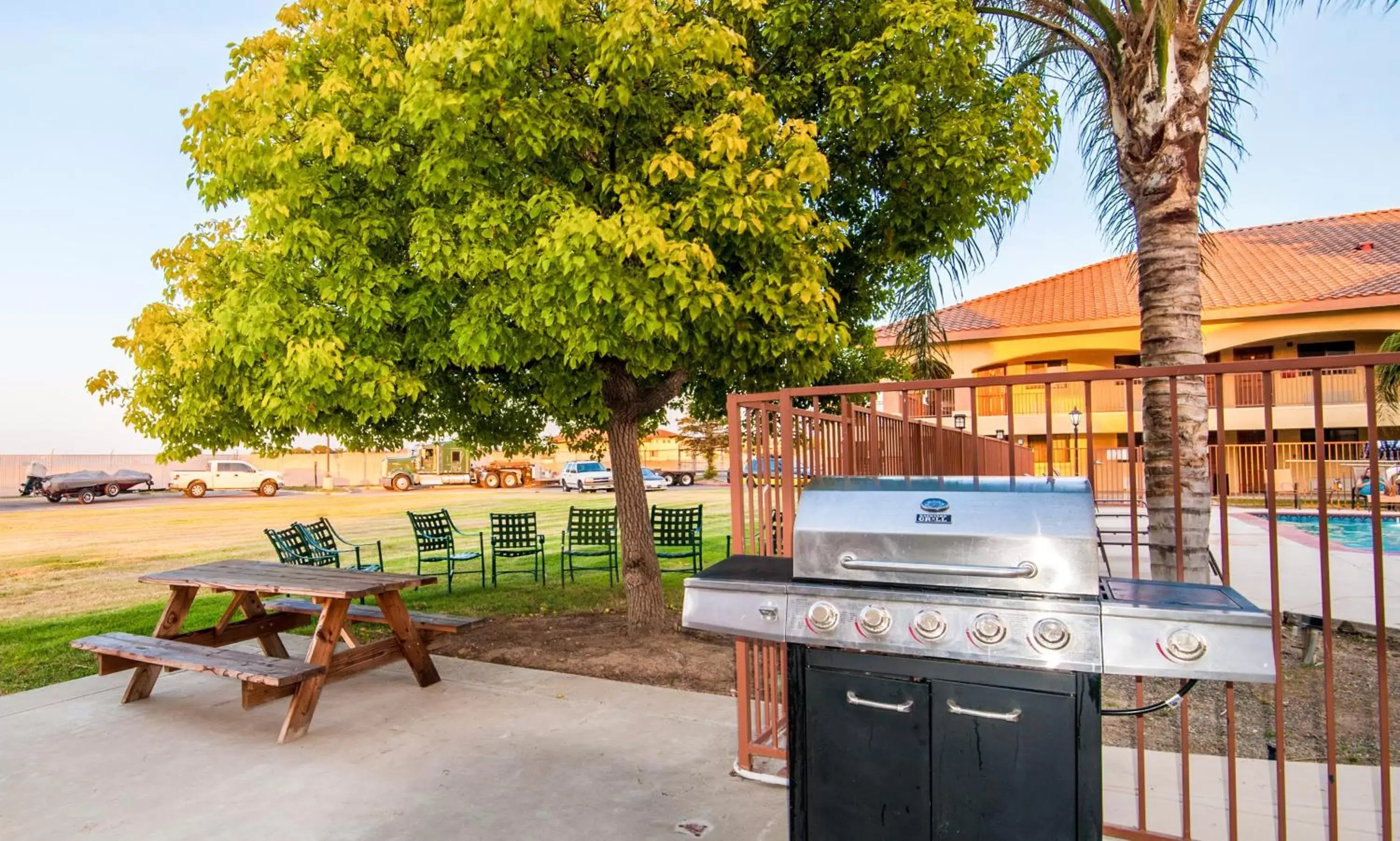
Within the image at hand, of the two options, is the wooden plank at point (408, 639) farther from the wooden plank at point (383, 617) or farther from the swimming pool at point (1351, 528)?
the swimming pool at point (1351, 528)

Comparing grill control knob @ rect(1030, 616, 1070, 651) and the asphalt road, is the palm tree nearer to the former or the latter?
grill control knob @ rect(1030, 616, 1070, 651)

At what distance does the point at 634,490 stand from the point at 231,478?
113 ft

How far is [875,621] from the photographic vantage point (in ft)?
7.72

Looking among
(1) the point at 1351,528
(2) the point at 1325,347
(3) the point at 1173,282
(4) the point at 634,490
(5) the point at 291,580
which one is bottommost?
(1) the point at 1351,528

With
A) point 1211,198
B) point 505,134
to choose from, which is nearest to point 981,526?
point 505,134

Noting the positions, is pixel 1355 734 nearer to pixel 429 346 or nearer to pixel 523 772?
pixel 523 772

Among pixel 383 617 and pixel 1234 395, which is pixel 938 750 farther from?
pixel 1234 395

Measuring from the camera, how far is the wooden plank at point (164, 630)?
5367 mm

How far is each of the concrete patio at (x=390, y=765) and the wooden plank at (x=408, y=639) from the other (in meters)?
0.14

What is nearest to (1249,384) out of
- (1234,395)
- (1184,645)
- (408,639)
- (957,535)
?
(1234,395)

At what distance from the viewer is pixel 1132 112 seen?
5.46 m

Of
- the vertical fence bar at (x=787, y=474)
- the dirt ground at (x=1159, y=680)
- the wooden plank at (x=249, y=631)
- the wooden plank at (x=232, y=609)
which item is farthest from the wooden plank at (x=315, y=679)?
the vertical fence bar at (x=787, y=474)

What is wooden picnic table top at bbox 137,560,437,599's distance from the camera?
15.6 feet

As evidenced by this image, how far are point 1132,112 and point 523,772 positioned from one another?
5753 millimetres
